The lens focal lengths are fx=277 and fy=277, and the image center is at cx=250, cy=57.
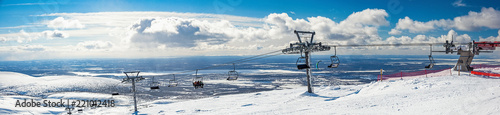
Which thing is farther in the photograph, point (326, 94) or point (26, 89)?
point (26, 89)

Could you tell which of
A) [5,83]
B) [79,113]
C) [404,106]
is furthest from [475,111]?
[5,83]

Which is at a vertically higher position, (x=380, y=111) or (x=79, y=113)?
(x=380, y=111)

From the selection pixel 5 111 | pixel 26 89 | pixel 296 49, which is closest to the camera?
pixel 296 49

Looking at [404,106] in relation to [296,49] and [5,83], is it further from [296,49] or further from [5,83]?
[5,83]

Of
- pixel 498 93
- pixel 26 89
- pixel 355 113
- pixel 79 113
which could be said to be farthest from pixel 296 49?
pixel 26 89

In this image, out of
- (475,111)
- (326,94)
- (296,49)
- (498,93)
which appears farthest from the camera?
(326,94)

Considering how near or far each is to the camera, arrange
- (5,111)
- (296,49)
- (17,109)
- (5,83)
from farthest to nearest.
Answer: (5,83) → (17,109) → (5,111) → (296,49)

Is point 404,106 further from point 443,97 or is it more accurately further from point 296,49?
point 296,49

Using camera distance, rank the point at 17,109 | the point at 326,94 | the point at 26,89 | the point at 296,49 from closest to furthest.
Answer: the point at 296,49 < the point at 326,94 < the point at 17,109 < the point at 26,89


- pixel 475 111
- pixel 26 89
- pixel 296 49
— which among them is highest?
pixel 296 49
